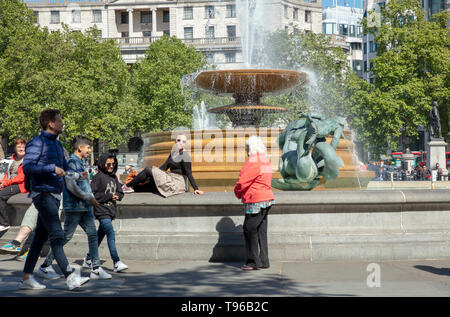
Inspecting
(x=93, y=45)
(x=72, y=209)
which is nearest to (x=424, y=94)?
(x=93, y=45)

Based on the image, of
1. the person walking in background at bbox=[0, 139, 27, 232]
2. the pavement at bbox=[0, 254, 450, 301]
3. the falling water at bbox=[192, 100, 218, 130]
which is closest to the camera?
the pavement at bbox=[0, 254, 450, 301]

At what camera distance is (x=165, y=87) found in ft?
169

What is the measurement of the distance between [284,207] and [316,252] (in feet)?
2.39

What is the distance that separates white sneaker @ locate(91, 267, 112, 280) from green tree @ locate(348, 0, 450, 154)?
38.6 meters

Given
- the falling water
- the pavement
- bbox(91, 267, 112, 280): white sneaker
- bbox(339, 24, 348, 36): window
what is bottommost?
the pavement

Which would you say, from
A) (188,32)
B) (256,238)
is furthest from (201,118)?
(256,238)

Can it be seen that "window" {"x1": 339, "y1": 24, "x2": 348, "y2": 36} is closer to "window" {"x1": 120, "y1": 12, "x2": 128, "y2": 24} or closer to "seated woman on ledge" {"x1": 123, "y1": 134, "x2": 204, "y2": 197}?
"window" {"x1": 120, "y1": 12, "x2": 128, "y2": 24}

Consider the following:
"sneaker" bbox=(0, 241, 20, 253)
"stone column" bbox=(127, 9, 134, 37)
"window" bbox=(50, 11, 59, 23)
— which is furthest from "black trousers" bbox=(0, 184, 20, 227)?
"window" bbox=(50, 11, 59, 23)

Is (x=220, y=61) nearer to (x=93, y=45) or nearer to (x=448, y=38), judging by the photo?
(x=93, y=45)

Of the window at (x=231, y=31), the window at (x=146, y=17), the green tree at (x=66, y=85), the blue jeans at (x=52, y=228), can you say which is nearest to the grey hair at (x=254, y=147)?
the blue jeans at (x=52, y=228)

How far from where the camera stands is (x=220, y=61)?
7000cm

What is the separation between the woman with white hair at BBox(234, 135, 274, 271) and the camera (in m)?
7.59

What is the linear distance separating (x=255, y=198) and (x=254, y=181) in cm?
21

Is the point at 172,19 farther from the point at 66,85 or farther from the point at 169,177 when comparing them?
the point at 169,177
